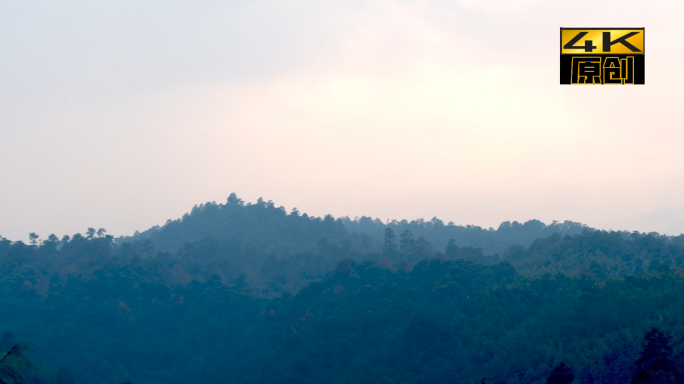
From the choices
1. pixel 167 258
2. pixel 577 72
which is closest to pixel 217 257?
pixel 167 258

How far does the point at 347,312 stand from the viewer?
7331cm

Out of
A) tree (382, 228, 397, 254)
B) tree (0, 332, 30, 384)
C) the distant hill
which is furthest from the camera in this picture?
the distant hill

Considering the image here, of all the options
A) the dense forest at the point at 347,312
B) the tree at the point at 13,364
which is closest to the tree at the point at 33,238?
the dense forest at the point at 347,312

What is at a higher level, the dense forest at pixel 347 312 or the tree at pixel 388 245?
the tree at pixel 388 245

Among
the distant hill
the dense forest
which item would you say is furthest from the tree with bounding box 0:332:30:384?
the distant hill

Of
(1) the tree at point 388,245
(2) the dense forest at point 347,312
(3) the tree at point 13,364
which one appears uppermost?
(1) the tree at point 388,245

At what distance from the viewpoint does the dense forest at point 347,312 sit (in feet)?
188

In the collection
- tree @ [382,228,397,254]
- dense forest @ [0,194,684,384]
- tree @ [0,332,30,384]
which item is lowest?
dense forest @ [0,194,684,384]

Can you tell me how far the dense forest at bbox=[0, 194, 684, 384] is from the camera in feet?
188

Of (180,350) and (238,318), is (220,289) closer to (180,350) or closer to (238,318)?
(238,318)

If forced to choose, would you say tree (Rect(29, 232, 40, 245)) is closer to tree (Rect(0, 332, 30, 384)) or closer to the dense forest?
the dense forest

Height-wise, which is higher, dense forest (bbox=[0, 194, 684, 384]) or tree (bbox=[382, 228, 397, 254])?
tree (bbox=[382, 228, 397, 254])

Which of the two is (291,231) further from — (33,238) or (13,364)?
(13,364)

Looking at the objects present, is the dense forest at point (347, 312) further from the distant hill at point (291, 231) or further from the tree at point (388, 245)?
the distant hill at point (291, 231)
